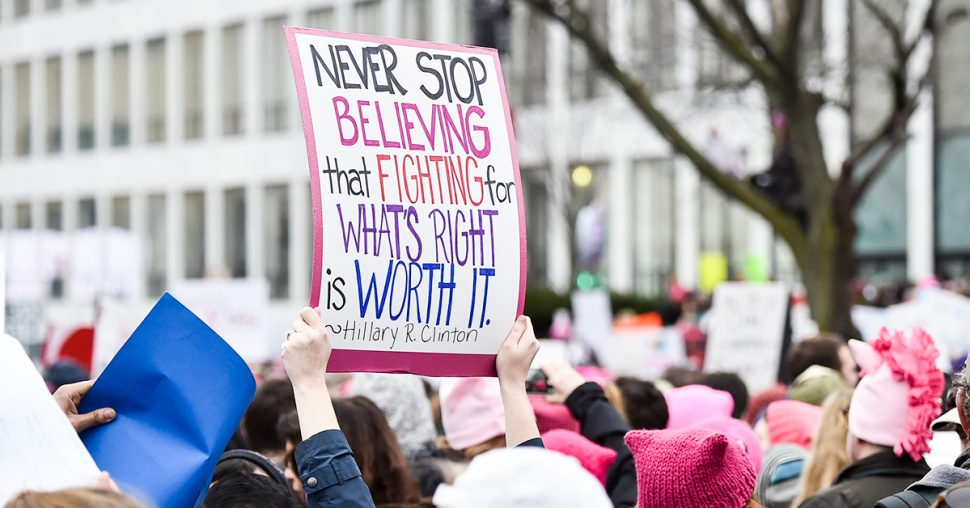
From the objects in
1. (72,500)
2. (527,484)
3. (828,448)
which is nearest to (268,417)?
(828,448)

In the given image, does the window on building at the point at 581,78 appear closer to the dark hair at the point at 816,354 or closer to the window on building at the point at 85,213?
the window on building at the point at 85,213

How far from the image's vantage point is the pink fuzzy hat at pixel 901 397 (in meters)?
→ 4.25

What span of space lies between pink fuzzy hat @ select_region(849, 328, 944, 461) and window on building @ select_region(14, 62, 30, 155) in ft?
139

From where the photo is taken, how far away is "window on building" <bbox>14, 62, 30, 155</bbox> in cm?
4422

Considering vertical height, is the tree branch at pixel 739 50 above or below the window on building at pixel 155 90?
below

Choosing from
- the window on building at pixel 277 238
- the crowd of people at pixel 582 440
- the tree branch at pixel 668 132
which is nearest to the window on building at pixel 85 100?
the window on building at pixel 277 238

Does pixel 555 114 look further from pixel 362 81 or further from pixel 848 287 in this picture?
pixel 362 81

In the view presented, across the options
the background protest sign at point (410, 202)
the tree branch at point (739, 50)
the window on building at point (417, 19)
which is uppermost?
the window on building at point (417, 19)

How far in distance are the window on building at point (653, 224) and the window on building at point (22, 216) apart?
63.3 feet

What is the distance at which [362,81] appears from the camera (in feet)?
11.7

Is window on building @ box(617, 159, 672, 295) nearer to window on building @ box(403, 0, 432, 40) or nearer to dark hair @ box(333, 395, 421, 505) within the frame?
window on building @ box(403, 0, 432, 40)

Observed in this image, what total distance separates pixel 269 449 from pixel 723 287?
5.64 metres

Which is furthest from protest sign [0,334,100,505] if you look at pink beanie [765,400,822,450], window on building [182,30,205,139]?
window on building [182,30,205,139]

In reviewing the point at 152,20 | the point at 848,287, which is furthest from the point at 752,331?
the point at 152,20
